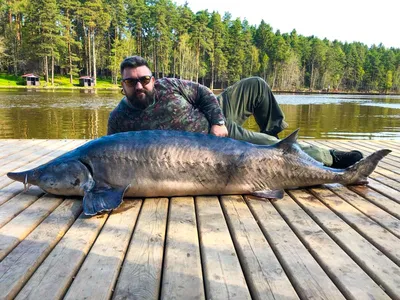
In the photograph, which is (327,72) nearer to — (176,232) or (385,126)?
(385,126)

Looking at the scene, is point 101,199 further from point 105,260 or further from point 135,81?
point 135,81

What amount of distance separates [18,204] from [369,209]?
348 cm

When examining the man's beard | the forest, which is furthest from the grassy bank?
the man's beard

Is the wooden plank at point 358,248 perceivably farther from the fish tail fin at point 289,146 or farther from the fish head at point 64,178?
the fish head at point 64,178

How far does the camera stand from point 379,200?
3.69 meters

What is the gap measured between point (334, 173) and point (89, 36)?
230 ft

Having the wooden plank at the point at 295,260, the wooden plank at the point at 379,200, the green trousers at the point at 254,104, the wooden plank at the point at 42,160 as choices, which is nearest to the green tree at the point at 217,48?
the wooden plank at the point at 42,160

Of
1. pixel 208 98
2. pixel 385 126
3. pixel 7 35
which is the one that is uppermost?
pixel 7 35

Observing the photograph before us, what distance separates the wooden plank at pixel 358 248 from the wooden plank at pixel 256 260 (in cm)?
57

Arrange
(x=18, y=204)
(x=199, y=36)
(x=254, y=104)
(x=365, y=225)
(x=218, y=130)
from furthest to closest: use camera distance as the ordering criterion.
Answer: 1. (x=199, y=36)
2. (x=254, y=104)
3. (x=218, y=130)
4. (x=18, y=204)
5. (x=365, y=225)

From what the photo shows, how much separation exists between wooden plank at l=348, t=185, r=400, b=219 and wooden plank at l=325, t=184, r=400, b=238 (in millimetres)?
51

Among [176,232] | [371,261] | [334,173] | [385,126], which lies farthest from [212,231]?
[385,126]

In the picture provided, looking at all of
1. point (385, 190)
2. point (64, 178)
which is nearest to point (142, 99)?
point (64, 178)

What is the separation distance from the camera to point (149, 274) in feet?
7.27
